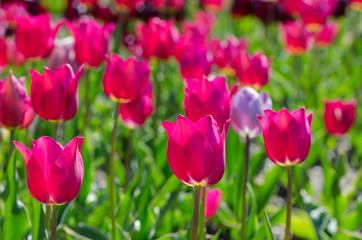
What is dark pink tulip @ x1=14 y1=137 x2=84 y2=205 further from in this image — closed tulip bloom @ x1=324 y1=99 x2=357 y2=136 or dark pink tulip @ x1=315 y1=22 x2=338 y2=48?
dark pink tulip @ x1=315 y1=22 x2=338 y2=48

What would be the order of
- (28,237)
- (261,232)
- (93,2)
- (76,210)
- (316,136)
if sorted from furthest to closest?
(93,2)
(316,136)
(76,210)
(261,232)
(28,237)

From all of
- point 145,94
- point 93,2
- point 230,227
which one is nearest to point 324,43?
point 93,2

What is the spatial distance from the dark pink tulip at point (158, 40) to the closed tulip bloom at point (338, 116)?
66 centimetres

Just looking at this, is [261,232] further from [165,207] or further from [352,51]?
[352,51]

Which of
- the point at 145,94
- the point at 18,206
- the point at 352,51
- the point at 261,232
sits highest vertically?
the point at 145,94

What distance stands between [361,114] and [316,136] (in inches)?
29.4

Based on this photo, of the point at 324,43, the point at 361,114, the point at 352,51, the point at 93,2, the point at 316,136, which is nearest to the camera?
the point at 316,136

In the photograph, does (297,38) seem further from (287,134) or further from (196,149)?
(196,149)

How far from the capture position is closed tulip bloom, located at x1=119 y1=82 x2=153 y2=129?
6.15ft

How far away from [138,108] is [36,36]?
1.93ft

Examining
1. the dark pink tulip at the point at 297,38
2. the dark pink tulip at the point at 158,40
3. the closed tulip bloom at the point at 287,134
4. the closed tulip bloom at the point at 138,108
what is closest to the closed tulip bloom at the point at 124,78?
the closed tulip bloom at the point at 138,108

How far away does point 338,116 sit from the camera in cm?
241

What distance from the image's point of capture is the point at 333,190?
7.60 feet

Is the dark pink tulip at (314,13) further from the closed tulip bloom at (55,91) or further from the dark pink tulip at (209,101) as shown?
the closed tulip bloom at (55,91)
